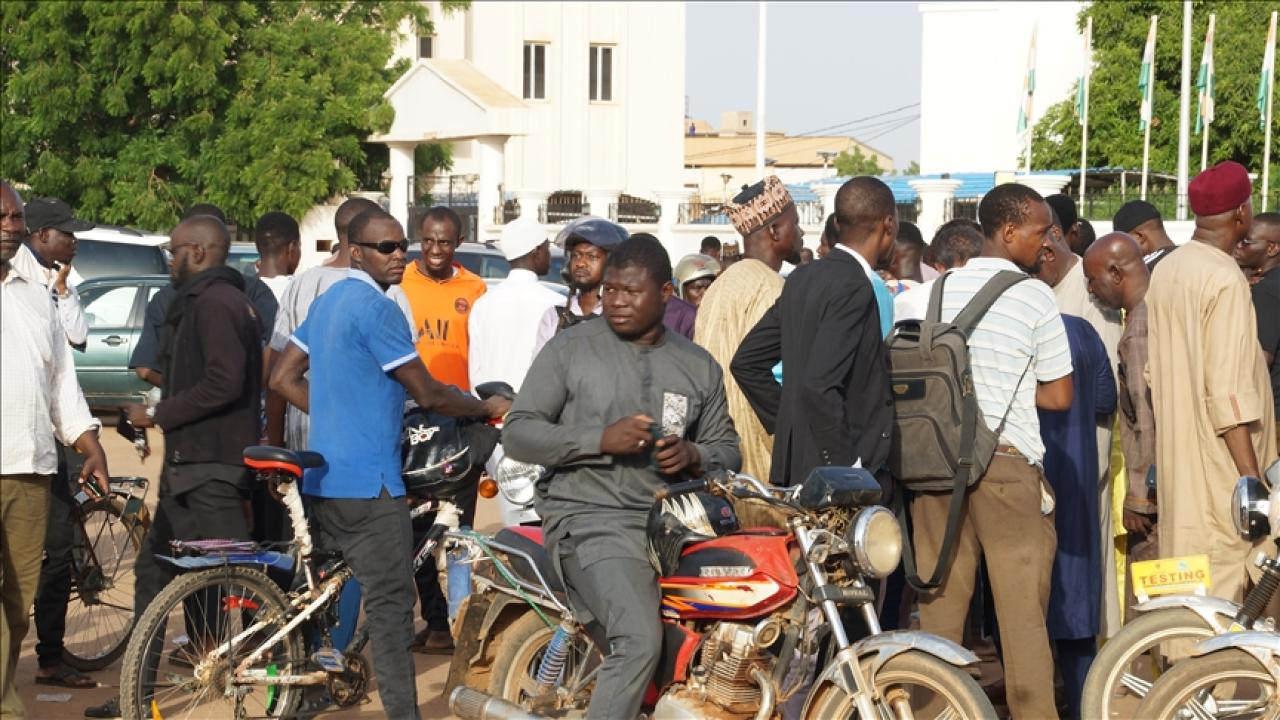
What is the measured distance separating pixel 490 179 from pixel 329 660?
25.5 meters

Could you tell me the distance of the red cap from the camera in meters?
6.49

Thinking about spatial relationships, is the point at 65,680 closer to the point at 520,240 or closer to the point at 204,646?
the point at 204,646

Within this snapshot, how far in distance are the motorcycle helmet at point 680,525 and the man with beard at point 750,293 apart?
1.38 metres

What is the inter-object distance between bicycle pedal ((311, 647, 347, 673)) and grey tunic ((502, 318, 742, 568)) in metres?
1.28

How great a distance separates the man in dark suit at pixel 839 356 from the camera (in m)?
5.71

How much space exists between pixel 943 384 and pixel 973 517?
50cm

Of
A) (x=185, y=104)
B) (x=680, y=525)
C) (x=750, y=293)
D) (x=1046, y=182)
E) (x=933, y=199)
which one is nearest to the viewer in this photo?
(x=680, y=525)

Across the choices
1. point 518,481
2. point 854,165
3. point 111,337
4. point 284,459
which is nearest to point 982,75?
point 854,165

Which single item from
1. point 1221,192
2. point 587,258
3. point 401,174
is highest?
point 401,174

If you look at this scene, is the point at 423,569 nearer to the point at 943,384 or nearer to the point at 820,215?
the point at 943,384

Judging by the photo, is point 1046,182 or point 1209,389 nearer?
point 1209,389

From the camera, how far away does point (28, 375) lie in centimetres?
539

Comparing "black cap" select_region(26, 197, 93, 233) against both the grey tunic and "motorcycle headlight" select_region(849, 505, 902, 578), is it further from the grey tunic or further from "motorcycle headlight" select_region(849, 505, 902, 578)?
"motorcycle headlight" select_region(849, 505, 902, 578)

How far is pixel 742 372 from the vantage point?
634 centimetres
